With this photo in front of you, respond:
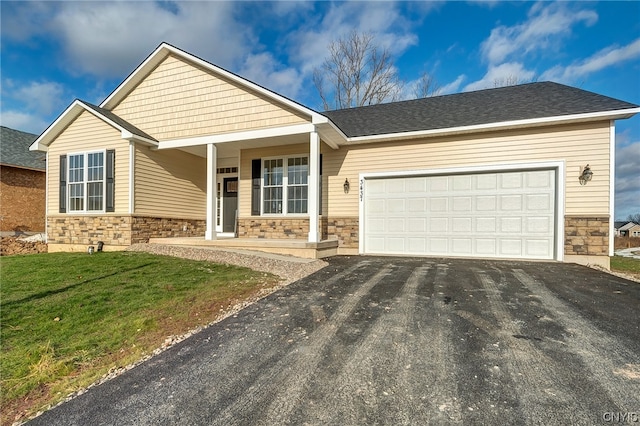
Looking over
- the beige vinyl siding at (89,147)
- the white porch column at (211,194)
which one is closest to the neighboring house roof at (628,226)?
the white porch column at (211,194)

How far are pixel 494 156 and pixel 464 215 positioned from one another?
1.80 metres

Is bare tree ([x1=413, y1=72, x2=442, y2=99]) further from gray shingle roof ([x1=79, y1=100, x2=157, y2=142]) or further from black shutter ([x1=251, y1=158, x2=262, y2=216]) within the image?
gray shingle roof ([x1=79, y1=100, x2=157, y2=142])

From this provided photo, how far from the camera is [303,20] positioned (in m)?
13.6

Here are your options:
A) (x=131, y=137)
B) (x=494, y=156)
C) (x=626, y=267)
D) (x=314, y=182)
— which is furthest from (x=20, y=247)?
(x=626, y=267)

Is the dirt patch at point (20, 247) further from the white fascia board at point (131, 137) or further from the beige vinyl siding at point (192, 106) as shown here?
the beige vinyl siding at point (192, 106)

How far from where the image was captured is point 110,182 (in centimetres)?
973

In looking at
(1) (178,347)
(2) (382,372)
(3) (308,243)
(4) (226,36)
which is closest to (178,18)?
(4) (226,36)

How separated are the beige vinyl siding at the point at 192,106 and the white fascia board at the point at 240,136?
15 centimetres

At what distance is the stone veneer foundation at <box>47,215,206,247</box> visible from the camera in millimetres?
9508

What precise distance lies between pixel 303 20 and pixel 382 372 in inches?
596

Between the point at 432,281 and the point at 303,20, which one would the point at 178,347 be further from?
the point at 303,20

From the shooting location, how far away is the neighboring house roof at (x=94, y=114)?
950cm

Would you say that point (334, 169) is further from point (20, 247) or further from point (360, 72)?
point (360, 72)

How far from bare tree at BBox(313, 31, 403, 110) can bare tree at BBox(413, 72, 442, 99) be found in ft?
6.17
